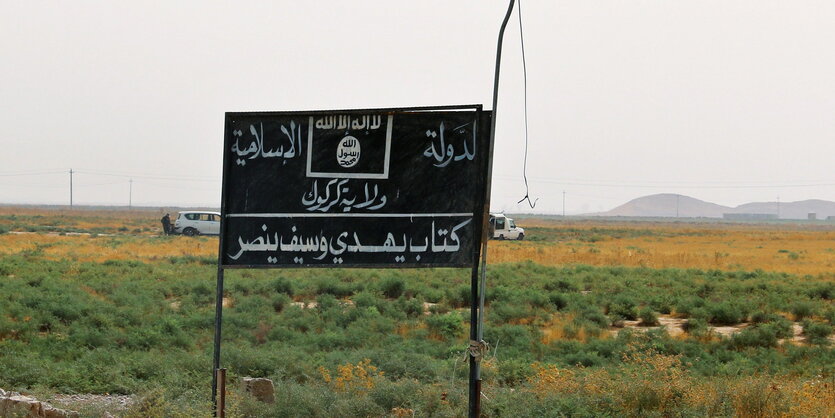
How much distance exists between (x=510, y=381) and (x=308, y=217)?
5.12m

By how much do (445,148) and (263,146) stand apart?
145 centimetres

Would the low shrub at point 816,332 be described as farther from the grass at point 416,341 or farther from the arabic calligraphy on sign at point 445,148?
the arabic calligraphy on sign at point 445,148

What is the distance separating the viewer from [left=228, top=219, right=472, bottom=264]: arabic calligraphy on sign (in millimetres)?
6371

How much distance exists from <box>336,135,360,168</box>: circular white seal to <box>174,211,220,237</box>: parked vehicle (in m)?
46.4

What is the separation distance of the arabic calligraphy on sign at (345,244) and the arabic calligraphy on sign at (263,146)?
1.82ft

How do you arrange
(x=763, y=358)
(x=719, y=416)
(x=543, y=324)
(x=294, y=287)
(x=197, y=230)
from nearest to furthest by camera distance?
(x=719, y=416) < (x=763, y=358) < (x=543, y=324) < (x=294, y=287) < (x=197, y=230)

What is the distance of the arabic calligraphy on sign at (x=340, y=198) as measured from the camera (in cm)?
658

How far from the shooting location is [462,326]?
16.4m

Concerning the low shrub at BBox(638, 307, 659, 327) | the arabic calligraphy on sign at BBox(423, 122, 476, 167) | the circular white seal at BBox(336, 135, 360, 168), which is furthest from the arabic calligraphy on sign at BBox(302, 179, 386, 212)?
the low shrub at BBox(638, 307, 659, 327)

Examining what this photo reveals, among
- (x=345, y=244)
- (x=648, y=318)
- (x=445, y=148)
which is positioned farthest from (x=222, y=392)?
(x=648, y=318)

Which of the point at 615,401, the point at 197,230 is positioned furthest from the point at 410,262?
the point at 197,230

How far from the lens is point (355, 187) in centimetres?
661

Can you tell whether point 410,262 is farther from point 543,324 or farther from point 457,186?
point 543,324

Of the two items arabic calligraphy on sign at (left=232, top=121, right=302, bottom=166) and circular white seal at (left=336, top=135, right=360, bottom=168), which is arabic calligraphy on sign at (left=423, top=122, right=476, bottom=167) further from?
arabic calligraphy on sign at (left=232, top=121, right=302, bottom=166)
